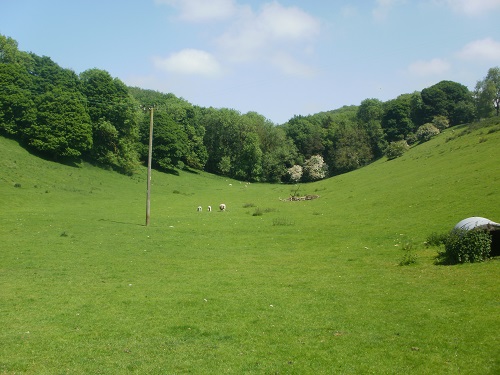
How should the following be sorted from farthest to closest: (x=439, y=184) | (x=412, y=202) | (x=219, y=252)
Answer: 1. (x=439, y=184)
2. (x=412, y=202)
3. (x=219, y=252)

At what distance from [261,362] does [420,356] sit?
3655 mm

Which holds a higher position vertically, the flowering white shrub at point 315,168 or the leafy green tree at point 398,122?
the leafy green tree at point 398,122

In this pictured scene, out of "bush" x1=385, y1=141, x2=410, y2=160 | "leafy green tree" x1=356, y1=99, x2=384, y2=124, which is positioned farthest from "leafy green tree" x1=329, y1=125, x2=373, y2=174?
"bush" x1=385, y1=141, x2=410, y2=160

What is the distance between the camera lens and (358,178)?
69812mm

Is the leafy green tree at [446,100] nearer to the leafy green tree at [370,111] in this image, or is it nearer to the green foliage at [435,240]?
the leafy green tree at [370,111]

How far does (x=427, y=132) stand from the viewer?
98.3 m

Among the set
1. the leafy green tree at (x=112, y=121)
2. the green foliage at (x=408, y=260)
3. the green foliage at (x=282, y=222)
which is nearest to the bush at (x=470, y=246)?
the green foliage at (x=408, y=260)

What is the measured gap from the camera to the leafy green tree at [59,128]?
7600cm

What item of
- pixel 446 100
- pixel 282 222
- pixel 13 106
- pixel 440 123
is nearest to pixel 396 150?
pixel 440 123

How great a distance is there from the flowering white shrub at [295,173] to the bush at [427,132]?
3267cm

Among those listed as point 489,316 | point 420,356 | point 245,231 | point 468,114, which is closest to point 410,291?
point 489,316

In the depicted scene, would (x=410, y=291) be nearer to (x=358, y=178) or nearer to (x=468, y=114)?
(x=358, y=178)

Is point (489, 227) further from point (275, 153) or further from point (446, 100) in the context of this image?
point (446, 100)

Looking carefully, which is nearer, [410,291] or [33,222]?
[410,291]
